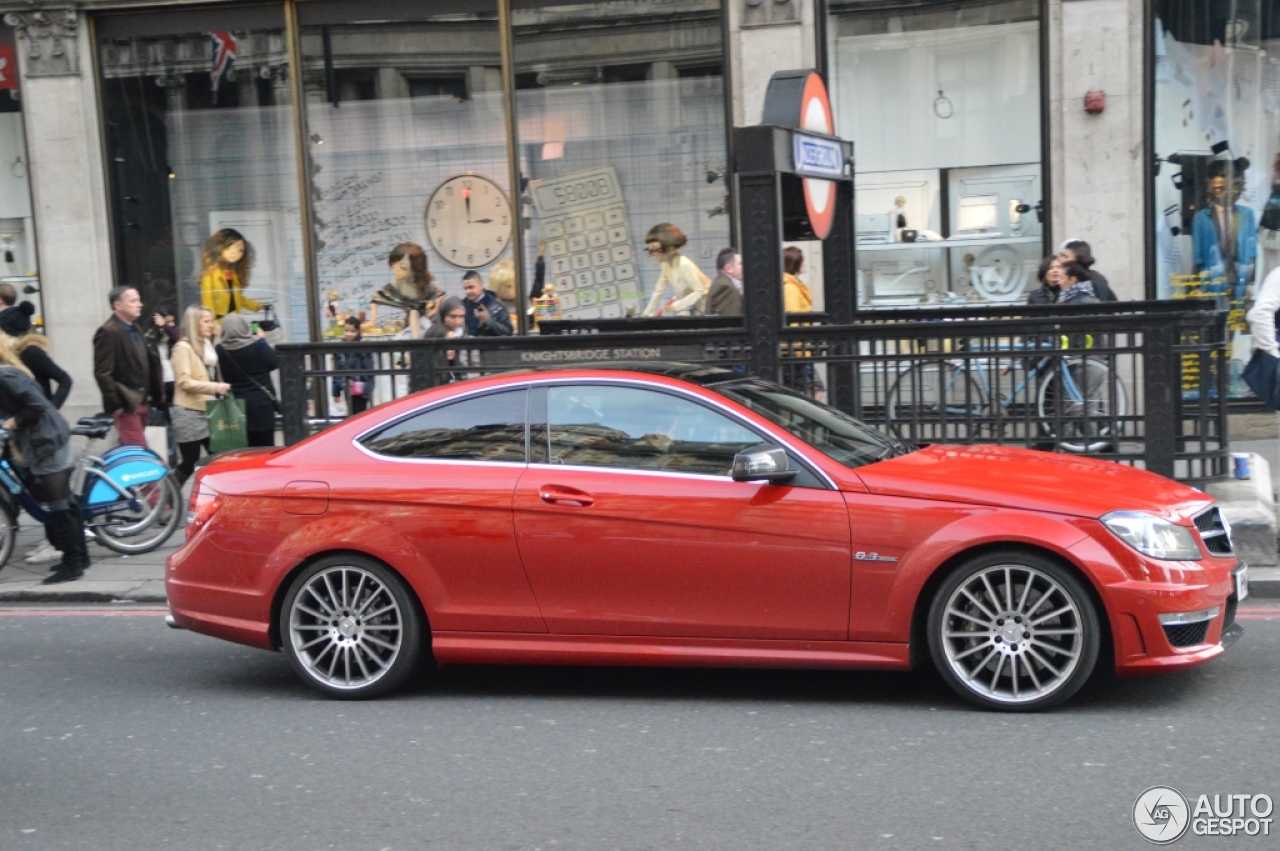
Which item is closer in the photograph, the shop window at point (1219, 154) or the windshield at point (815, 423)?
the windshield at point (815, 423)

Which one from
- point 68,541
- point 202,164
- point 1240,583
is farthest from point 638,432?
point 202,164

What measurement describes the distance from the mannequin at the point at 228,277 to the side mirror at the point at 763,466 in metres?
11.1

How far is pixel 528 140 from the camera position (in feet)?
50.4

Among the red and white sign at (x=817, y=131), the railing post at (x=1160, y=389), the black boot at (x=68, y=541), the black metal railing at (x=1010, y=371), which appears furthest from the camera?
the black boot at (x=68, y=541)

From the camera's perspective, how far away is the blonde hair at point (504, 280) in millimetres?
15359

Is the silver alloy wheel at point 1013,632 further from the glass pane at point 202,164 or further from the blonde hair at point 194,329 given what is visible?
the glass pane at point 202,164

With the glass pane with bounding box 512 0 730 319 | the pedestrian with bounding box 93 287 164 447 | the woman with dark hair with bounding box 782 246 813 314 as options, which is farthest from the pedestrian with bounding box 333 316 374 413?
the glass pane with bounding box 512 0 730 319

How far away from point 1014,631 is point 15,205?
44.8 feet

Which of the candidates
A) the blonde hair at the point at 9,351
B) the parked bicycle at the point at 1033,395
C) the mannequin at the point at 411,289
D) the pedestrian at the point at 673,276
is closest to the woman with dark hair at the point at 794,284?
the pedestrian at the point at 673,276

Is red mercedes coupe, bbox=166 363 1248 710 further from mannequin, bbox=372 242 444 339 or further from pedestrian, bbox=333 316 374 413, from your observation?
mannequin, bbox=372 242 444 339

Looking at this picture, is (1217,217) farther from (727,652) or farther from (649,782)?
(649,782)

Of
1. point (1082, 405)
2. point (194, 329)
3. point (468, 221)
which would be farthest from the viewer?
point (468, 221)

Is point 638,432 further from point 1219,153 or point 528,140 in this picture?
point 1219,153

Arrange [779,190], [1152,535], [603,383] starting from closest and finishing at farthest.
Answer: [1152,535] < [603,383] < [779,190]
